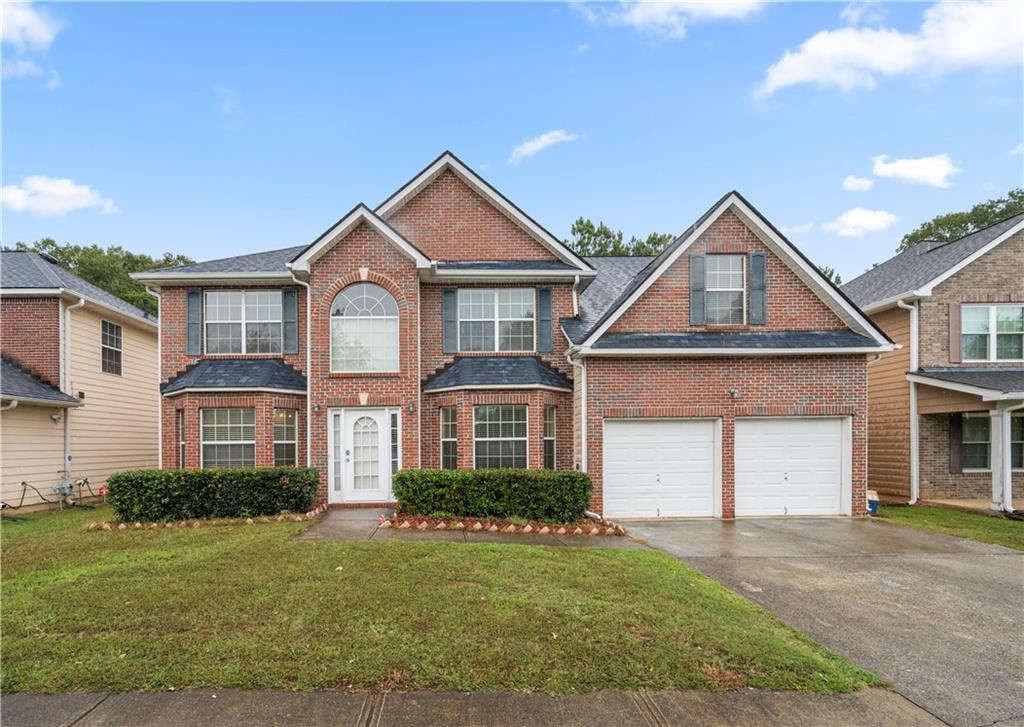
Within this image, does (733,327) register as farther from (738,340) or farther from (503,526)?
(503,526)

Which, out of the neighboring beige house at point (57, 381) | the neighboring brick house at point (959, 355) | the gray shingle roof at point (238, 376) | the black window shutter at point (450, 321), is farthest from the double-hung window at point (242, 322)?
the neighboring brick house at point (959, 355)

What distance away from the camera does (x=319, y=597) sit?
5.73 metres

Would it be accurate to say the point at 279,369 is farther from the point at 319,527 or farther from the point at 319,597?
the point at 319,597

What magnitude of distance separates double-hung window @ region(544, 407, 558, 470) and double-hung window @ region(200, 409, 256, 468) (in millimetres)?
6895

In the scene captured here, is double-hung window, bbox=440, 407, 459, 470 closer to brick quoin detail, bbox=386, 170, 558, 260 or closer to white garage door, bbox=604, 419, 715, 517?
white garage door, bbox=604, 419, 715, 517

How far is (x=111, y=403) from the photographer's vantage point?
51.8 ft

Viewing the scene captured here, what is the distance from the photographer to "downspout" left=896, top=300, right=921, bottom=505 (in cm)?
1421

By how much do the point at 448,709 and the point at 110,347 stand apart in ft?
55.6

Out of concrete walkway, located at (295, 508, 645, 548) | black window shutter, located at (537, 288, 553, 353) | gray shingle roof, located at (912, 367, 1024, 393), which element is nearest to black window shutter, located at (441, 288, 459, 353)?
black window shutter, located at (537, 288, 553, 353)

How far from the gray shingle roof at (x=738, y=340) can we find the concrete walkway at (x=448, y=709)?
8.01 meters

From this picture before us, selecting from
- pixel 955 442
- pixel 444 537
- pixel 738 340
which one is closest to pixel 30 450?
pixel 444 537

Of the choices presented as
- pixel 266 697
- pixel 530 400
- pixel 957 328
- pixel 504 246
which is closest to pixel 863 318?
pixel 957 328

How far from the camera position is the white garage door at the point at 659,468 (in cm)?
1151

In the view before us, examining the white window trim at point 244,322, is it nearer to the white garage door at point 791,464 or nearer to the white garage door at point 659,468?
the white garage door at point 659,468
